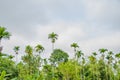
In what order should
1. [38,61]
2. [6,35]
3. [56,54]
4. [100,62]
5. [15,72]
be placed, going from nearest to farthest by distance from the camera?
[6,35]
[15,72]
[38,61]
[100,62]
[56,54]

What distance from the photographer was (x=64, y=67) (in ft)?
130

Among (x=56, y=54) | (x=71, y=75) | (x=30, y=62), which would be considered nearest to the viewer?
(x=71, y=75)

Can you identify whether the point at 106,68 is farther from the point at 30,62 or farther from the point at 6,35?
the point at 6,35

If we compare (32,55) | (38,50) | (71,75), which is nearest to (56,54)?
(38,50)

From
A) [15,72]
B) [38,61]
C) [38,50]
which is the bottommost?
[15,72]

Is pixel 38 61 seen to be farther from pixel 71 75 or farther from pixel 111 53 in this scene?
pixel 111 53

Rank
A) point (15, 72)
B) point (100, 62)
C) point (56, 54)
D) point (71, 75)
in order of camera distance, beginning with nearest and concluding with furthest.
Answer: point (15, 72) < point (71, 75) < point (100, 62) < point (56, 54)

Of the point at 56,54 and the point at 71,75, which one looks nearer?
the point at 71,75

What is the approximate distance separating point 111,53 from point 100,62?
5.35 m

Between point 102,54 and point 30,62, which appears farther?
point 102,54

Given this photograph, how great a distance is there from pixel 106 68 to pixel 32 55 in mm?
15230

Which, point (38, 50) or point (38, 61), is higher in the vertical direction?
point (38, 50)

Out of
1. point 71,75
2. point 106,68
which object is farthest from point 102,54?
point 71,75

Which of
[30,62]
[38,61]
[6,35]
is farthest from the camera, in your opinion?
[30,62]
